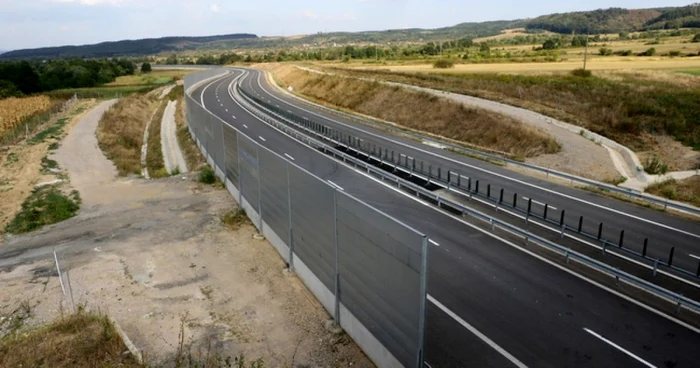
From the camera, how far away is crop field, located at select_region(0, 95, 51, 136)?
184 ft

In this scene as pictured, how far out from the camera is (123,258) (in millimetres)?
15320

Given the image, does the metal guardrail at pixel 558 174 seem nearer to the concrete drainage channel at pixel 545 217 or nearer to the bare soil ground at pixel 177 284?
the concrete drainage channel at pixel 545 217

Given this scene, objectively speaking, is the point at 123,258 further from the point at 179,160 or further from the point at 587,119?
the point at 587,119

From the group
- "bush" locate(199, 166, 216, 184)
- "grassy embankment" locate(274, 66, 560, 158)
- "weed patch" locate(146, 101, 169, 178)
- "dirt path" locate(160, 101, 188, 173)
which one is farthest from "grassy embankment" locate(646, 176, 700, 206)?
"dirt path" locate(160, 101, 188, 173)

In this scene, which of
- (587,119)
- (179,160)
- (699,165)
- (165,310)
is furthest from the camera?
(587,119)

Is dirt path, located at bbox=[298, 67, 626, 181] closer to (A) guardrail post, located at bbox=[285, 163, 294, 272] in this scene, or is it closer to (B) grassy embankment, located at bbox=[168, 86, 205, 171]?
(A) guardrail post, located at bbox=[285, 163, 294, 272]

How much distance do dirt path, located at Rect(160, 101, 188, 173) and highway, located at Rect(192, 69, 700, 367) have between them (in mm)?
22569

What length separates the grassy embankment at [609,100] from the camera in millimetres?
34812

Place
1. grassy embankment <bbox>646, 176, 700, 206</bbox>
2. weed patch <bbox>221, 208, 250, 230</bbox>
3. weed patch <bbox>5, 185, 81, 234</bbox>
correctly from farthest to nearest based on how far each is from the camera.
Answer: grassy embankment <bbox>646, 176, 700, 206</bbox> → weed patch <bbox>5, 185, 81, 234</bbox> → weed patch <bbox>221, 208, 250, 230</bbox>

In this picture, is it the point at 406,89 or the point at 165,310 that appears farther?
the point at 406,89

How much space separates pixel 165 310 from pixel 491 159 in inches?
900

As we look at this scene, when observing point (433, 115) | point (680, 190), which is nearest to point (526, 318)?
point (680, 190)

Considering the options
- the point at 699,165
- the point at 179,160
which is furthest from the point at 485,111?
the point at 179,160

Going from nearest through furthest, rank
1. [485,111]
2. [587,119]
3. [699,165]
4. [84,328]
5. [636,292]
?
[84,328] < [636,292] < [699,165] < [587,119] < [485,111]
